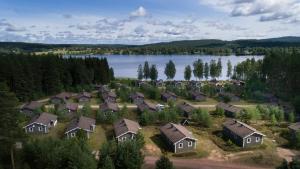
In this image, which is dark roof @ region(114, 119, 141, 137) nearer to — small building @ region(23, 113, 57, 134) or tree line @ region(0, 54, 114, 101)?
small building @ region(23, 113, 57, 134)

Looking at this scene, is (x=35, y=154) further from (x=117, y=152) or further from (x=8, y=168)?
(x=117, y=152)

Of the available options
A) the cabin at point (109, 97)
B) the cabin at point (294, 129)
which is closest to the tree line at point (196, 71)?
the cabin at point (109, 97)

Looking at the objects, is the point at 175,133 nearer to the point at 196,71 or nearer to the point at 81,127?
the point at 81,127

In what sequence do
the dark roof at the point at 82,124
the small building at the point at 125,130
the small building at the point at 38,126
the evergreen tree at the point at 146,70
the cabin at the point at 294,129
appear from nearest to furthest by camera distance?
the small building at the point at 125,130 → the cabin at the point at 294,129 → the dark roof at the point at 82,124 → the small building at the point at 38,126 → the evergreen tree at the point at 146,70

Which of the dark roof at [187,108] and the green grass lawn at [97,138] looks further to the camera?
the dark roof at [187,108]

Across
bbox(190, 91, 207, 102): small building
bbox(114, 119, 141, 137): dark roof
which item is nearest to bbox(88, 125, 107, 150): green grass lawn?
bbox(114, 119, 141, 137): dark roof

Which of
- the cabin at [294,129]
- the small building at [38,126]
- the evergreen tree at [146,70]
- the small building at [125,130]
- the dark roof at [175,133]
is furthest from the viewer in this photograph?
the evergreen tree at [146,70]

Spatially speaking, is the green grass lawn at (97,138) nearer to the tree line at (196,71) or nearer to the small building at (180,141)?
the small building at (180,141)

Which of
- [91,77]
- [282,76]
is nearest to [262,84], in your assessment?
[282,76]
